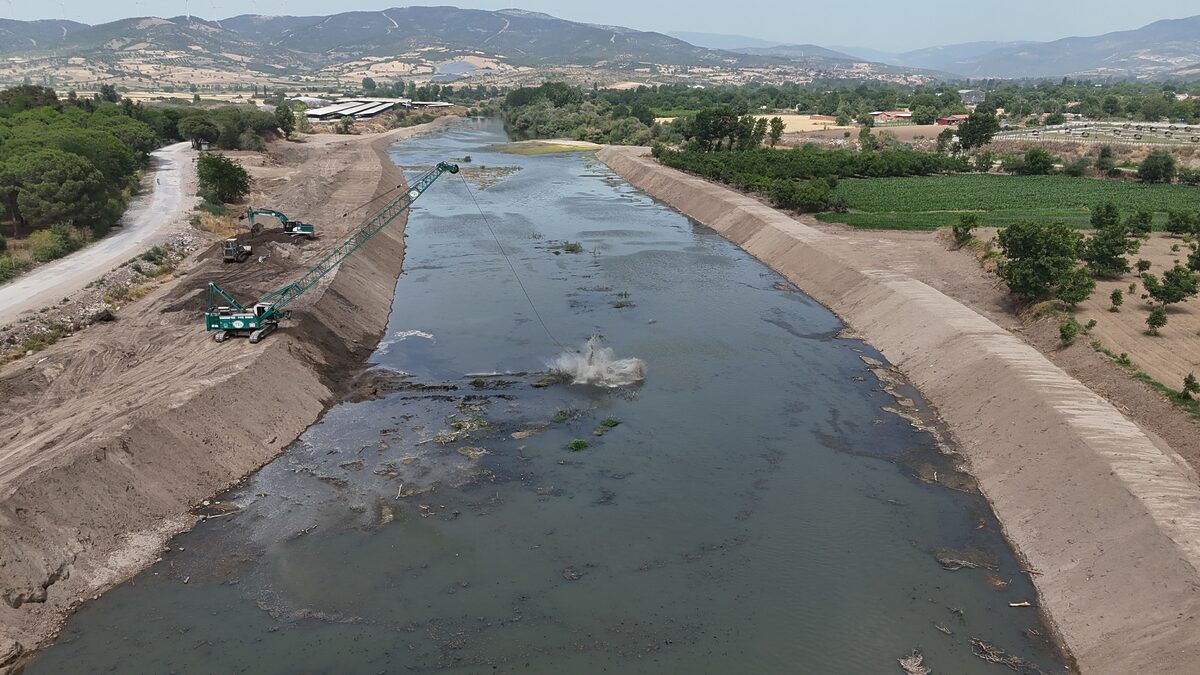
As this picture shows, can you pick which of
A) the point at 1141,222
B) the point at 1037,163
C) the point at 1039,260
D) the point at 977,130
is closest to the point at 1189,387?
the point at 1039,260

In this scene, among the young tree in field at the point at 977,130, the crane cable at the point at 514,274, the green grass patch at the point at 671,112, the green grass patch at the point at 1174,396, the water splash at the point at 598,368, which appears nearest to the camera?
the green grass patch at the point at 1174,396

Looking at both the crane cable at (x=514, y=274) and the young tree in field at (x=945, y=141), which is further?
the young tree in field at (x=945, y=141)

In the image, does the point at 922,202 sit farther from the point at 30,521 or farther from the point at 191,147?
the point at 191,147

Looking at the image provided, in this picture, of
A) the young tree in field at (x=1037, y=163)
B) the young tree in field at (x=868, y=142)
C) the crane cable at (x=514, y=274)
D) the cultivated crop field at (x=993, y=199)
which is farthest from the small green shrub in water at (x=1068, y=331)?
the young tree in field at (x=868, y=142)

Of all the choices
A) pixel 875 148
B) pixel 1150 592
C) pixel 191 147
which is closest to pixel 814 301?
pixel 1150 592

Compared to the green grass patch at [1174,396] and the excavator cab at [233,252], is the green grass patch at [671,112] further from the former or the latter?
the green grass patch at [1174,396]

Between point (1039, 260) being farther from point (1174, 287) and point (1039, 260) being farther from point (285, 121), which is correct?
point (285, 121)

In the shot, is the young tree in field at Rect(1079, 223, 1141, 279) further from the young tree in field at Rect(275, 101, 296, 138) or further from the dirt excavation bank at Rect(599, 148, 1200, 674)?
the young tree in field at Rect(275, 101, 296, 138)
